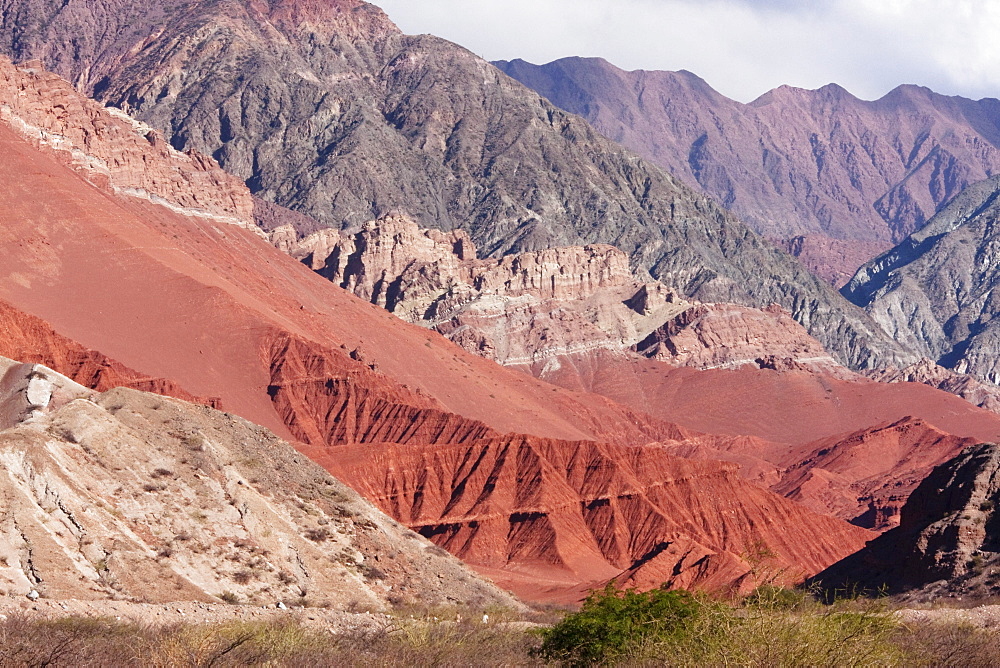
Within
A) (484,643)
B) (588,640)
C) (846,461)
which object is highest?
(588,640)

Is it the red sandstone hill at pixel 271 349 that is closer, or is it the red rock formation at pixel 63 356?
the red rock formation at pixel 63 356

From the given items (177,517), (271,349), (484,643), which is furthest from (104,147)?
(484,643)

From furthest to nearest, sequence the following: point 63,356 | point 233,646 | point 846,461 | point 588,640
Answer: point 846,461 < point 63,356 < point 588,640 < point 233,646

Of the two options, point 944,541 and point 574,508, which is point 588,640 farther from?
point 574,508

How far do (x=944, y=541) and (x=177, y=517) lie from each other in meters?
35.4

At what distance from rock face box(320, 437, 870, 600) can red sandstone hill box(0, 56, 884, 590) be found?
25 centimetres

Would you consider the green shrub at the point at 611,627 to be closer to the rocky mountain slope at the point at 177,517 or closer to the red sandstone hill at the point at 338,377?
the red sandstone hill at the point at 338,377

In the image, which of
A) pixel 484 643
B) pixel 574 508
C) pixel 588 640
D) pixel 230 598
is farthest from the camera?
pixel 574 508

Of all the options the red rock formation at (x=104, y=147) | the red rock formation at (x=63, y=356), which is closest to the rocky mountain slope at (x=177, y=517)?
the red rock formation at (x=63, y=356)

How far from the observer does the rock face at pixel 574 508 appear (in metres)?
92.8

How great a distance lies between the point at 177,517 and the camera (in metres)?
48.6

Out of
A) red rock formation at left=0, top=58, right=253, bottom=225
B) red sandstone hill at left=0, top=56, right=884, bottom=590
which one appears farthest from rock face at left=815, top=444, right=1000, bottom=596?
red rock formation at left=0, top=58, right=253, bottom=225

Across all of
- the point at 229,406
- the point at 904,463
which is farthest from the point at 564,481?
the point at 904,463

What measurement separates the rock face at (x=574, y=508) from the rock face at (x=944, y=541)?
16.3 m
